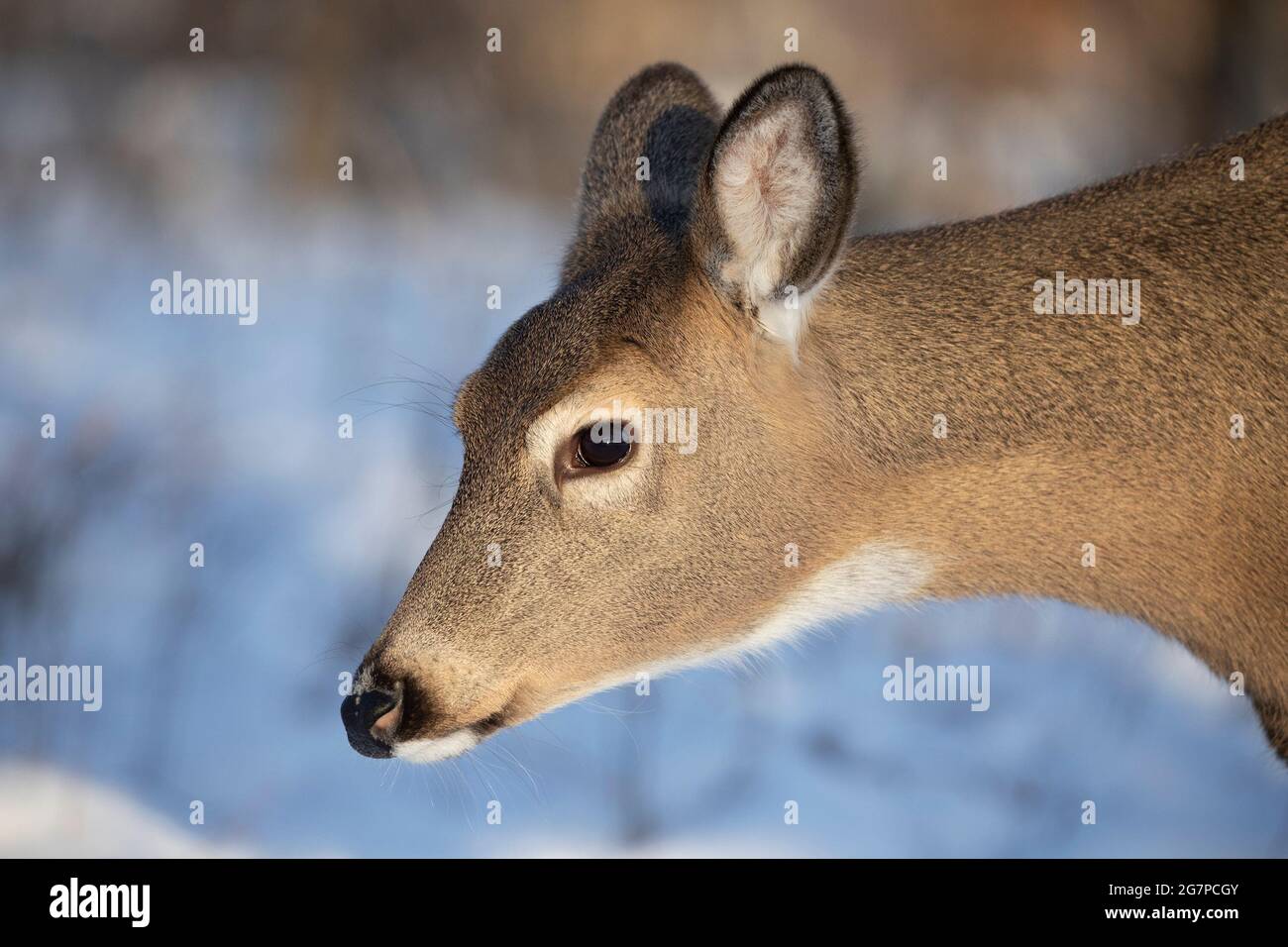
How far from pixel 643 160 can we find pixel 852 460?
99cm

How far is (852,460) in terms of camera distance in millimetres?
2787

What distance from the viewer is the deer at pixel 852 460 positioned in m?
2.71

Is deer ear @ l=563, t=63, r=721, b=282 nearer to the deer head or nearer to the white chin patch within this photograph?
the deer head

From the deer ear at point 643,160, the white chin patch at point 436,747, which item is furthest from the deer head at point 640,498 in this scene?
the deer ear at point 643,160

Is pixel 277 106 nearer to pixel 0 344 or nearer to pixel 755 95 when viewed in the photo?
pixel 0 344

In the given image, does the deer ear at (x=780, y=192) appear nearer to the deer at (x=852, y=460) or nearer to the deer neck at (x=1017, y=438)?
the deer at (x=852, y=460)

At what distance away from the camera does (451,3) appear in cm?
582

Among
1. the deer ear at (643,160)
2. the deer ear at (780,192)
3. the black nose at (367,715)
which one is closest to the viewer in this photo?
the deer ear at (780,192)

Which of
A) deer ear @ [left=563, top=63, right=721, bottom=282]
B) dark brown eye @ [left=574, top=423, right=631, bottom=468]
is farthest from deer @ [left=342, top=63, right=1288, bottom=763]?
deer ear @ [left=563, top=63, right=721, bottom=282]

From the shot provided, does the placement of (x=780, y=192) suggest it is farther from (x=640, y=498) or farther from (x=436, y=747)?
(x=436, y=747)

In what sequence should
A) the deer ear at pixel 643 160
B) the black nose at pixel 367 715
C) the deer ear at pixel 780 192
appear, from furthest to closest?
the deer ear at pixel 643 160, the black nose at pixel 367 715, the deer ear at pixel 780 192

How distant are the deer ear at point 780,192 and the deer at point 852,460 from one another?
1 cm
